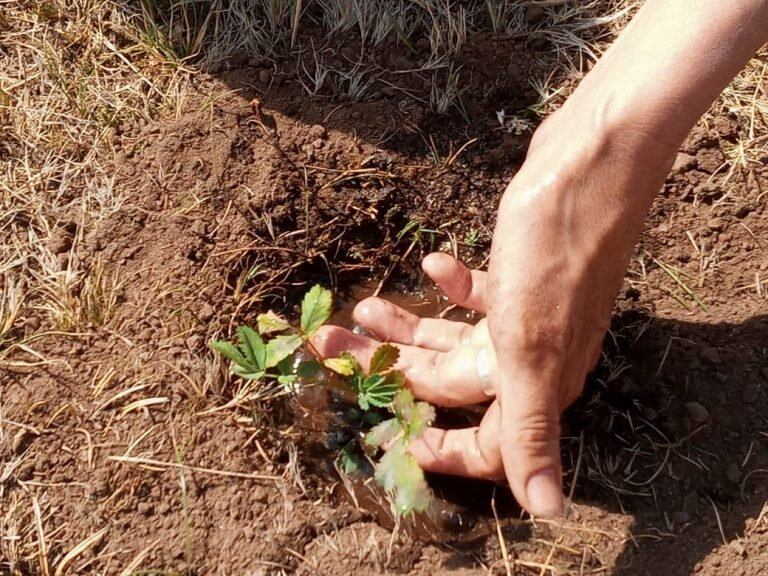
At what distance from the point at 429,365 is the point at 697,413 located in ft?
2.47

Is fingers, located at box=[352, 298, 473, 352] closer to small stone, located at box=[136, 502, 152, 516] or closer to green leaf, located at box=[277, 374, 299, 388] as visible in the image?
green leaf, located at box=[277, 374, 299, 388]

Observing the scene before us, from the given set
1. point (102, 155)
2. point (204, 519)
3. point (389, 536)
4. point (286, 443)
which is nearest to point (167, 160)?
point (102, 155)

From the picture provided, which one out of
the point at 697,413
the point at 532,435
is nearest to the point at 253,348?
the point at 532,435

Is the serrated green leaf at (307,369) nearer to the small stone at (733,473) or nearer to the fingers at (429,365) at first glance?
the fingers at (429,365)

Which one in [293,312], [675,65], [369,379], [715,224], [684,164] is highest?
[675,65]

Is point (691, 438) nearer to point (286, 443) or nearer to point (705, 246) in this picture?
point (705, 246)

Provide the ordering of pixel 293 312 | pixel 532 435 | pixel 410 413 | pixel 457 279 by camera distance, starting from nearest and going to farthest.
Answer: pixel 532 435 < pixel 410 413 < pixel 457 279 < pixel 293 312

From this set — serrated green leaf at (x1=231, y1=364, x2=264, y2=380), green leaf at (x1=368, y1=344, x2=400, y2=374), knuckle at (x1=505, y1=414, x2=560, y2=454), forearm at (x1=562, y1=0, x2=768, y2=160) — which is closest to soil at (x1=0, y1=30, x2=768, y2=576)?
serrated green leaf at (x1=231, y1=364, x2=264, y2=380)

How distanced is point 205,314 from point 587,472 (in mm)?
1163

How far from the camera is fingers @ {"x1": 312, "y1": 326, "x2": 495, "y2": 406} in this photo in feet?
6.88

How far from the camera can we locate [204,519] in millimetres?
1922

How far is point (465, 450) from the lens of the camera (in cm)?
201

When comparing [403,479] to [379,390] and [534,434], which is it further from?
[534,434]

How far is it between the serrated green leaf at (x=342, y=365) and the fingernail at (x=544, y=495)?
2.00 feet
